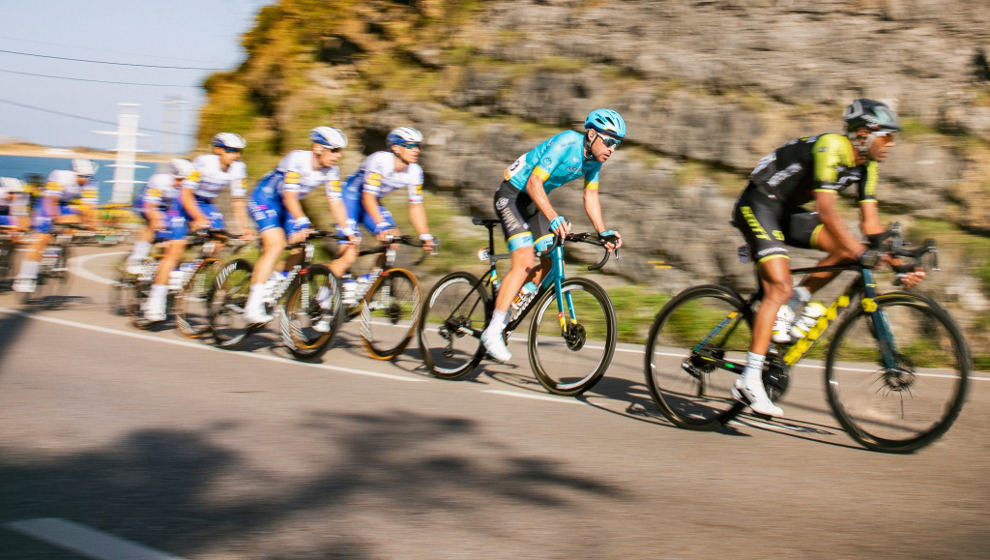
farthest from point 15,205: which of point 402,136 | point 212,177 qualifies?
point 402,136

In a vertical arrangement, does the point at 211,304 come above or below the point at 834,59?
below

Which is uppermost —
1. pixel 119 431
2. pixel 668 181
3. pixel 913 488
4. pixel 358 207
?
pixel 668 181

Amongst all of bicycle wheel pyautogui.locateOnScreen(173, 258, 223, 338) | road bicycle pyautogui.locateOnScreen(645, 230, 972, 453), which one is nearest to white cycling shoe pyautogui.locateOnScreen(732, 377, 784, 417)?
road bicycle pyautogui.locateOnScreen(645, 230, 972, 453)

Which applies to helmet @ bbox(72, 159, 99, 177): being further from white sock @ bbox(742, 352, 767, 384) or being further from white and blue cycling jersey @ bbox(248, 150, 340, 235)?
white sock @ bbox(742, 352, 767, 384)

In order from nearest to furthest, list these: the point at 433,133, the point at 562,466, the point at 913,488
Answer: the point at 913,488 → the point at 562,466 → the point at 433,133

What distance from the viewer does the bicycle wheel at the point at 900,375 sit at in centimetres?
472

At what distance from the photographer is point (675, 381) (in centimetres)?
580

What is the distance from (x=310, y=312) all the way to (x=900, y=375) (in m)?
4.84

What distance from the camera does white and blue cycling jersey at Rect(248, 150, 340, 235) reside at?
7891mm

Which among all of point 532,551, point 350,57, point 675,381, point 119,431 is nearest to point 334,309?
point 119,431

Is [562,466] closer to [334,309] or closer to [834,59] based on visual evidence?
[334,309]

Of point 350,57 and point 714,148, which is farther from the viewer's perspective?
point 350,57

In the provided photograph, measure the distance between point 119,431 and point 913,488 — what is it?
14.2ft

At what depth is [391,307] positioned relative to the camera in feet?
25.7
